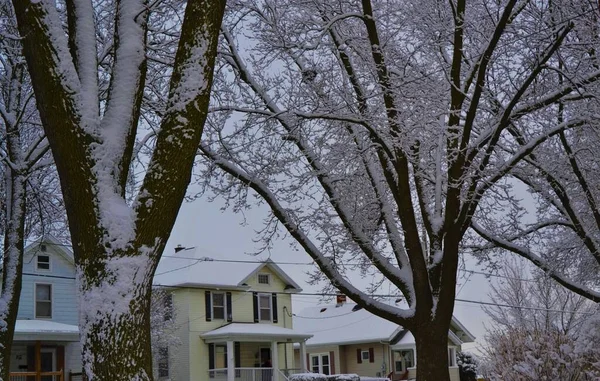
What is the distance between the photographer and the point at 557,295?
32875 millimetres

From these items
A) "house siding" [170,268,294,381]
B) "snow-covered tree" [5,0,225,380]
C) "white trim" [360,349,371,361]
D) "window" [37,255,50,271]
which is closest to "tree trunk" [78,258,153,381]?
"snow-covered tree" [5,0,225,380]

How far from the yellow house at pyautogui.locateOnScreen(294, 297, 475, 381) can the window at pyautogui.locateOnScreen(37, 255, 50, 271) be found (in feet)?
51.0

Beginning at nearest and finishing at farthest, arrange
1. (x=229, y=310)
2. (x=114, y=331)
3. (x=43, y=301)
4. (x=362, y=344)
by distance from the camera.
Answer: (x=114, y=331) < (x=43, y=301) < (x=229, y=310) < (x=362, y=344)

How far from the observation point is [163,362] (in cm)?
3469

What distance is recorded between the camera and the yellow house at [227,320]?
3438 cm

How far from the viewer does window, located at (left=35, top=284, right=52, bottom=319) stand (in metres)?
28.8

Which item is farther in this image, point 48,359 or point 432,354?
point 48,359

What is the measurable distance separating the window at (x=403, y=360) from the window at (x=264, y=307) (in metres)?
8.19

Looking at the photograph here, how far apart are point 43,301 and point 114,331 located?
25.3 meters

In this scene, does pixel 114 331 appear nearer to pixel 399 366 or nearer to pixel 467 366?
pixel 467 366

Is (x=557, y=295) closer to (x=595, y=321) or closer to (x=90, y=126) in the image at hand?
(x=595, y=321)

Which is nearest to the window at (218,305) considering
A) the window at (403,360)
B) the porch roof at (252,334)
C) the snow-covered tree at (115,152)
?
the porch roof at (252,334)

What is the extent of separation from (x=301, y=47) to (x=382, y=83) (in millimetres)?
1136

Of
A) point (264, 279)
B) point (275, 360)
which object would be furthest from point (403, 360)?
point (264, 279)
